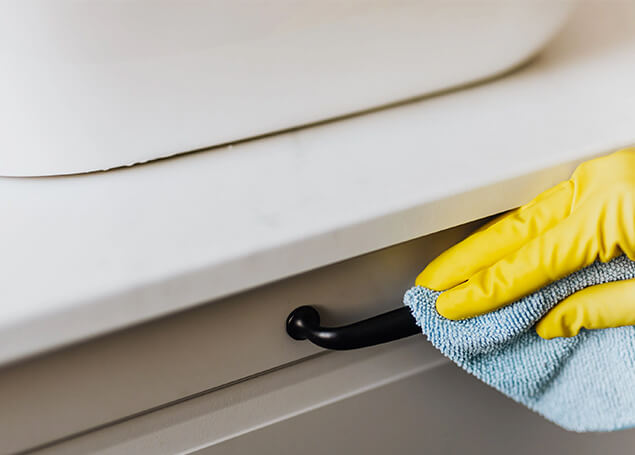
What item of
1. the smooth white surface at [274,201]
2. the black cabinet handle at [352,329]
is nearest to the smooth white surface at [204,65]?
the smooth white surface at [274,201]

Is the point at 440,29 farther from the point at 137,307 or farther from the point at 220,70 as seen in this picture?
the point at 137,307

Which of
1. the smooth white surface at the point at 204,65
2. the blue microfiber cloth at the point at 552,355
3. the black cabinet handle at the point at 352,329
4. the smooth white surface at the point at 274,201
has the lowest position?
the blue microfiber cloth at the point at 552,355

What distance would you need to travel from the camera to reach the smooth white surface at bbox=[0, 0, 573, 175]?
0.97ft

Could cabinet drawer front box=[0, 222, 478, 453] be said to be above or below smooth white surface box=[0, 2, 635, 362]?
below

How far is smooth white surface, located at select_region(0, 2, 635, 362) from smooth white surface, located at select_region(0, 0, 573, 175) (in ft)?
0.05

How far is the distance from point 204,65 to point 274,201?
0.08 m

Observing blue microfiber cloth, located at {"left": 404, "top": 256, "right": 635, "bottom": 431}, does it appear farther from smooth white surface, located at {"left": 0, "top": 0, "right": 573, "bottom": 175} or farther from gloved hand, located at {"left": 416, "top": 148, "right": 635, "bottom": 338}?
smooth white surface, located at {"left": 0, "top": 0, "right": 573, "bottom": 175}

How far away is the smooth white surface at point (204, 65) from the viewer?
295mm

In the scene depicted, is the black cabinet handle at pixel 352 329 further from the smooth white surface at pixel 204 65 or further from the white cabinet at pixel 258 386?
the smooth white surface at pixel 204 65

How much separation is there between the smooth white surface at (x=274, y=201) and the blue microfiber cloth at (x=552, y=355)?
5 cm

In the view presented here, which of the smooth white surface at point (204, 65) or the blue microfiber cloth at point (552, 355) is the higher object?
the smooth white surface at point (204, 65)

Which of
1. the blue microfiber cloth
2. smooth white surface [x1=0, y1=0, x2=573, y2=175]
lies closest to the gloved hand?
the blue microfiber cloth

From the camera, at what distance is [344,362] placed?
1.20 feet

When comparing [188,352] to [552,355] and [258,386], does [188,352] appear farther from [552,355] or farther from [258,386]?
[552,355]
